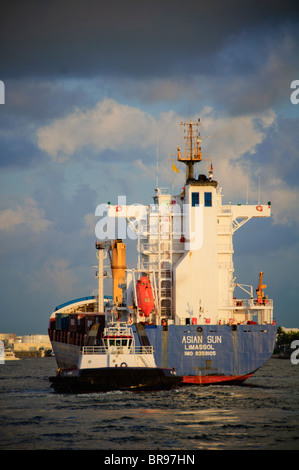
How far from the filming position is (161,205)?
183 feet

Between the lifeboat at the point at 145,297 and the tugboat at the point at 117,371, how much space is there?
3.80m

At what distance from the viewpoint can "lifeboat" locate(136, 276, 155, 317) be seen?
50.1 m

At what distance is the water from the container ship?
3707 mm

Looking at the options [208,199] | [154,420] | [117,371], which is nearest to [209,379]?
[117,371]

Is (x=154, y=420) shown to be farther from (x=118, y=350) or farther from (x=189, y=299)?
(x=189, y=299)

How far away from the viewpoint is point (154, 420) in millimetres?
31969

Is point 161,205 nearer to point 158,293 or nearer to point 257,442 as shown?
point 158,293

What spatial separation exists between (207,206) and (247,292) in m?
7.68

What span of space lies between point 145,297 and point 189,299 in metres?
3.71

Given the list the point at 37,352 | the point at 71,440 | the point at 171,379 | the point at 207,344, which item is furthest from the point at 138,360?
the point at 37,352

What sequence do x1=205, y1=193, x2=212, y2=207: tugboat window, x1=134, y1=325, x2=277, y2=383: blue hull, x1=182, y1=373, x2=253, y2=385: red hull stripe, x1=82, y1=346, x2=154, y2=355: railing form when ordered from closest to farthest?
x1=82, y1=346, x2=154, y2=355: railing < x1=182, y1=373, x2=253, y2=385: red hull stripe < x1=134, y1=325, x2=277, y2=383: blue hull < x1=205, y1=193, x2=212, y2=207: tugboat window

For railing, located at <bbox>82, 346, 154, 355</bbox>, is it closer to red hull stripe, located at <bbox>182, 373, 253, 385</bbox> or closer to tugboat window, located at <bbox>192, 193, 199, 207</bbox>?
red hull stripe, located at <bbox>182, 373, 253, 385</bbox>

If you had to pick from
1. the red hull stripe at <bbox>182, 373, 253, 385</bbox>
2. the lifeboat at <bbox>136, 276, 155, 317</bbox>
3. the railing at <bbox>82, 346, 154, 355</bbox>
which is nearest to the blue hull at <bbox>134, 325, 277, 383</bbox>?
the red hull stripe at <bbox>182, 373, 253, 385</bbox>

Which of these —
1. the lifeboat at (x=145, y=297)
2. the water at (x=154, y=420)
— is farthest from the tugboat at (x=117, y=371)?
the lifeboat at (x=145, y=297)
